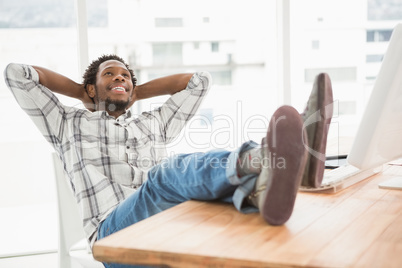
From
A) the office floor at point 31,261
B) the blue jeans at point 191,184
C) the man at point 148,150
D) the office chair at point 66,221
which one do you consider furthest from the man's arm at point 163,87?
the office floor at point 31,261

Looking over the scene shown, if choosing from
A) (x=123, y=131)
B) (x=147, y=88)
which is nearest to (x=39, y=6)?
(x=147, y=88)

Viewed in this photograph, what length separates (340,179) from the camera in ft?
4.59

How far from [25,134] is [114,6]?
3.09 feet

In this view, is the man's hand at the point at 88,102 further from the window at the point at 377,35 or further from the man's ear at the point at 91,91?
the window at the point at 377,35

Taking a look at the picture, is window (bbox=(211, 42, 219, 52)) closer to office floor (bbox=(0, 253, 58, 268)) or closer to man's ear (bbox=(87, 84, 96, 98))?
man's ear (bbox=(87, 84, 96, 98))

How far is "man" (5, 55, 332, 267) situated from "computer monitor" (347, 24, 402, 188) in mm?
95

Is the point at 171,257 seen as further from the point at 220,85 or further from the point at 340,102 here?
the point at 340,102

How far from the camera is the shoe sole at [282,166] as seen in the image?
1.01 m

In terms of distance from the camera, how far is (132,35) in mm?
3193

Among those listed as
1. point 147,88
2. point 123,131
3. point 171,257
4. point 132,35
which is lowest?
point 171,257

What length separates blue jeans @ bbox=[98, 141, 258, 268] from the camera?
1.11m

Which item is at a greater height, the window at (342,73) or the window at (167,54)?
the window at (167,54)

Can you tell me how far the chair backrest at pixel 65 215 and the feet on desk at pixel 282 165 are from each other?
1170 mm

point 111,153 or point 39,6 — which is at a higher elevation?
point 39,6
